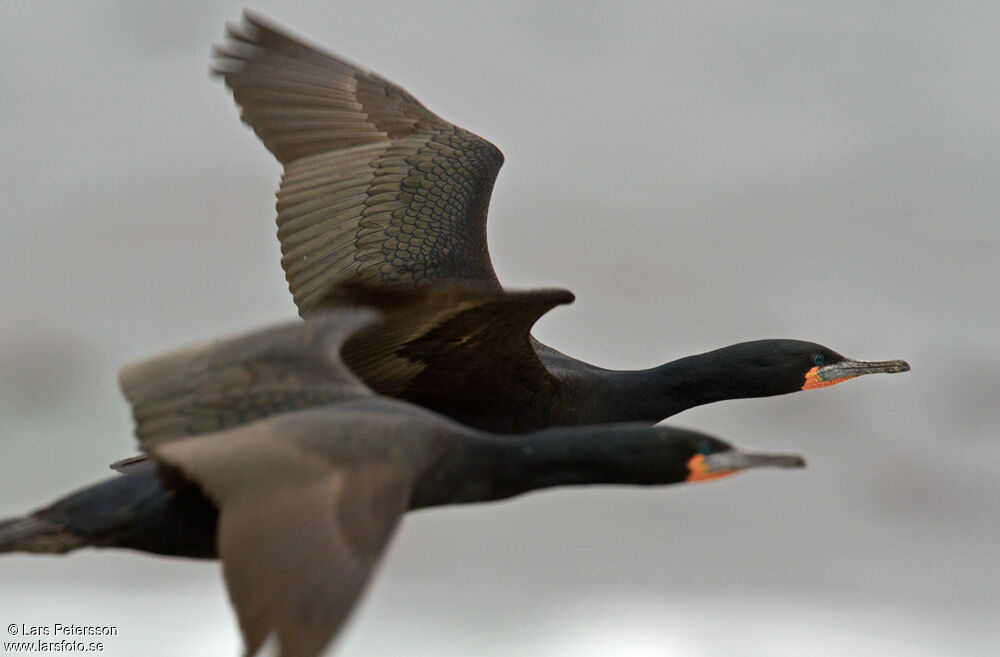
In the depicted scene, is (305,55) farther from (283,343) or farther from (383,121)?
(283,343)

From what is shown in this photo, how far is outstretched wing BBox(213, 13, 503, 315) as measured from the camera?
5297 millimetres

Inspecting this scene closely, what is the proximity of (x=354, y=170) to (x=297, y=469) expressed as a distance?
2481 millimetres

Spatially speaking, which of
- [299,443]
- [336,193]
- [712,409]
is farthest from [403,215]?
[712,409]

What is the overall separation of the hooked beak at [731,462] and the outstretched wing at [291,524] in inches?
33.0

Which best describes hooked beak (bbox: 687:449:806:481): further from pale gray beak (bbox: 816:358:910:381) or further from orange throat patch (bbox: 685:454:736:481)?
pale gray beak (bbox: 816:358:910:381)

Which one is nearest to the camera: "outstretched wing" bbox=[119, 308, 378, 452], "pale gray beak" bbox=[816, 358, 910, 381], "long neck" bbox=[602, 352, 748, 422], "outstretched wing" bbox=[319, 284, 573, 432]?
"outstretched wing" bbox=[119, 308, 378, 452]

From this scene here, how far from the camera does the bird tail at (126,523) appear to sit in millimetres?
3799

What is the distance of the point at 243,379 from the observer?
3.91 metres

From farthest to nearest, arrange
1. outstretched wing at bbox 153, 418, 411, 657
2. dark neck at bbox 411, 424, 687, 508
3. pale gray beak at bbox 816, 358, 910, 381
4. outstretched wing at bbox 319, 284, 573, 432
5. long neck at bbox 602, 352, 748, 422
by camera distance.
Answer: pale gray beak at bbox 816, 358, 910, 381 → long neck at bbox 602, 352, 748, 422 → outstretched wing at bbox 319, 284, 573, 432 → dark neck at bbox 411, 424, 687, 508 → outstretched wing at bbox 153, 418, 411, 657

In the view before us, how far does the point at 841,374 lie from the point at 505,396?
4.74 ft

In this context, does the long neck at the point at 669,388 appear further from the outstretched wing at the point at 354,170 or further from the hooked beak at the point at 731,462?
the hooked beak at the point at 731,462

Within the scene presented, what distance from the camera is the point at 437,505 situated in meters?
3.70

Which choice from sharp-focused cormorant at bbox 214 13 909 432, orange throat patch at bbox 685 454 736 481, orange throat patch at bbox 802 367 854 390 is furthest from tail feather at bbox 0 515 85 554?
orange throat patch at bbox 802 367 854 390

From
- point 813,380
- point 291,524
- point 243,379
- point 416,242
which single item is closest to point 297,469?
point 291,524
